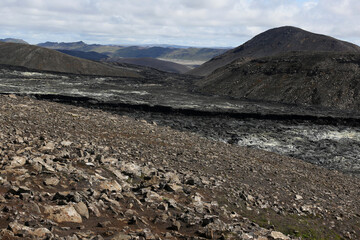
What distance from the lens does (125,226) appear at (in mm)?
8438

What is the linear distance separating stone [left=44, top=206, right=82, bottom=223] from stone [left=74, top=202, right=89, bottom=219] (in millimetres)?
142

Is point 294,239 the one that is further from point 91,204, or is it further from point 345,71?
point 345,71

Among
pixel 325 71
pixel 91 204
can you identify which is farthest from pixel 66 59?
pixel 91 204

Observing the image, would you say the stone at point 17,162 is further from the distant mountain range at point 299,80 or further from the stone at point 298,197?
the distant mountain range at point 299,80

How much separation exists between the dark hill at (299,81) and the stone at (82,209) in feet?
174

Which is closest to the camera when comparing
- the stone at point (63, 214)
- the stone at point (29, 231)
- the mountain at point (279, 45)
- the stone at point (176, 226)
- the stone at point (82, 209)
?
the stone at point (29, 231)

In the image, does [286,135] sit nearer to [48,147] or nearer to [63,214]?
[48,147]

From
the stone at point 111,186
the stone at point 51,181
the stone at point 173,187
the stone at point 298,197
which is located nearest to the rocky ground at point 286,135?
the stone at point 298,197

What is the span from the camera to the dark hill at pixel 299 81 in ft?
186

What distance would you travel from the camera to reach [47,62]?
10175 cm

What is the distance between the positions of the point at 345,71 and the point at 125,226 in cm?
6395

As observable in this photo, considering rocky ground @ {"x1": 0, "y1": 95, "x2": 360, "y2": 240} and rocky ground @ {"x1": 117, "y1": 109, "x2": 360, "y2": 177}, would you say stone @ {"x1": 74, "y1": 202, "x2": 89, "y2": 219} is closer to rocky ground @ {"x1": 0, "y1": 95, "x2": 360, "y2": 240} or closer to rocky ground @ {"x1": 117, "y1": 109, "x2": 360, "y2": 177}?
rocky ground @ {"x1": 0, "y1": 95, "x2": 360, "y2": 240}

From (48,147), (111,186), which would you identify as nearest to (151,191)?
(111,186)

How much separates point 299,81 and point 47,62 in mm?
76600
